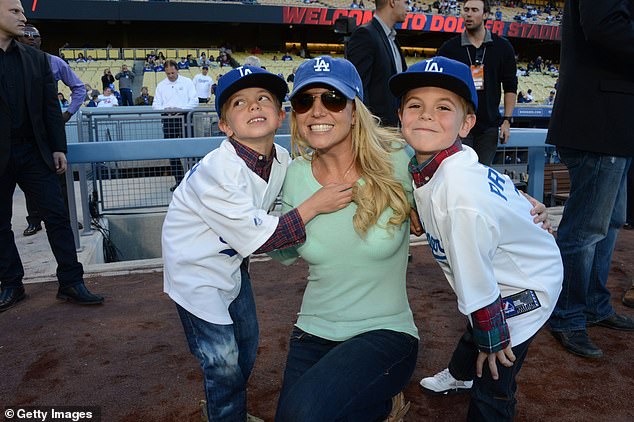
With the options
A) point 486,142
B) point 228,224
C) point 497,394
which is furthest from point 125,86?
point 497,394

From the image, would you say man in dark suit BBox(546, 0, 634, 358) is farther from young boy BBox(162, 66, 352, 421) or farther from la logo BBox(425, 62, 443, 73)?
young boy BBox(162, 66, 352, 421)

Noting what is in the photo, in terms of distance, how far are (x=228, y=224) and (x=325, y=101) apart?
0.62 meters

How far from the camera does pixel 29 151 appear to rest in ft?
12.2

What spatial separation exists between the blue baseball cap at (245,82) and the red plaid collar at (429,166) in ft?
2.15

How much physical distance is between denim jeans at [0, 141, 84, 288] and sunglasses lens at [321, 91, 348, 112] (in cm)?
261

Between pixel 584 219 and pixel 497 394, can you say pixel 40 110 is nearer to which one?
pixel 497 394

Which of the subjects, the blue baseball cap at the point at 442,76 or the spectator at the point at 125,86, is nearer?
the blue baseball cap at the point at 442,76

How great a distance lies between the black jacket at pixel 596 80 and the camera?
245cm

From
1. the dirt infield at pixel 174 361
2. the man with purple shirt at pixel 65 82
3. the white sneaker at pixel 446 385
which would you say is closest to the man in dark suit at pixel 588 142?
the dirt infield at pixel 174 361

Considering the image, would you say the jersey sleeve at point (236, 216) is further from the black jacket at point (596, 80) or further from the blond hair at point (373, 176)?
the black jacket at point (596, 80)

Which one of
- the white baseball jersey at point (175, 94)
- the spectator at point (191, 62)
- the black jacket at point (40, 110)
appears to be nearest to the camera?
the black jacket at point (40, 110)

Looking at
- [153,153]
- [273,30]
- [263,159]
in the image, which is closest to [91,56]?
[273,30]

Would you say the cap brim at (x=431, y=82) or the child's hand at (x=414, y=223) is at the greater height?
the cap brim at (x=431, y=82)

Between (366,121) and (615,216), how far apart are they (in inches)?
70.7
